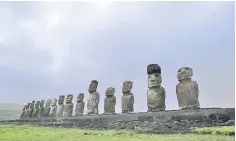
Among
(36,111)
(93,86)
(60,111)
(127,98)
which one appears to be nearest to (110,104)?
(127,98)

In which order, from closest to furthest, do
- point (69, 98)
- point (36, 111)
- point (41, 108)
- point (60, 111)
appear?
point (69, 98) → point (60, 111) → point (41, 108) → point (36, 111)

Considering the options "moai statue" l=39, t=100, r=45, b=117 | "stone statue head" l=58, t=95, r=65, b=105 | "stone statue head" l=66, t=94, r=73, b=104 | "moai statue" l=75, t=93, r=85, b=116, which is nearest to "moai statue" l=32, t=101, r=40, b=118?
"moai statue" l=39, t=100, r=45, b=117

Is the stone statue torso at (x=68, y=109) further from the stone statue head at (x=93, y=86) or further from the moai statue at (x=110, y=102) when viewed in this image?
the moai statue at (x=110, y=102)

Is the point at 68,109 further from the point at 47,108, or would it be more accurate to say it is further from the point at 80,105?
the point at 47,108

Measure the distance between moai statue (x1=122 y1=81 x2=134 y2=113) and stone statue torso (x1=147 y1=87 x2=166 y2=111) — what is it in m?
2.60

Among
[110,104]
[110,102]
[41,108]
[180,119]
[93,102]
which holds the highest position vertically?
[41,108]

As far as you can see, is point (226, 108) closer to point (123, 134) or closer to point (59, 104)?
point (123, 134)

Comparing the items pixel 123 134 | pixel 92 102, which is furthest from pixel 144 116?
pixel 92 102

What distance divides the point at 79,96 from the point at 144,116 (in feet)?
40.5

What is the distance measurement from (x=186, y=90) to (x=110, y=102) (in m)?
7.02

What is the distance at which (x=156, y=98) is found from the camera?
1938 centimetres

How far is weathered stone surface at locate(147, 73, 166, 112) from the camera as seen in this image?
19.3 meters

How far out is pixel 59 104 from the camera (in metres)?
33.5

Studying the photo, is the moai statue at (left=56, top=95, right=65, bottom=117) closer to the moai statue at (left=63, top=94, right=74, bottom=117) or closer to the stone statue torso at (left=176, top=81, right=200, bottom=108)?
the moai statue at (left=63, top=94, right=74, bottom=117)
